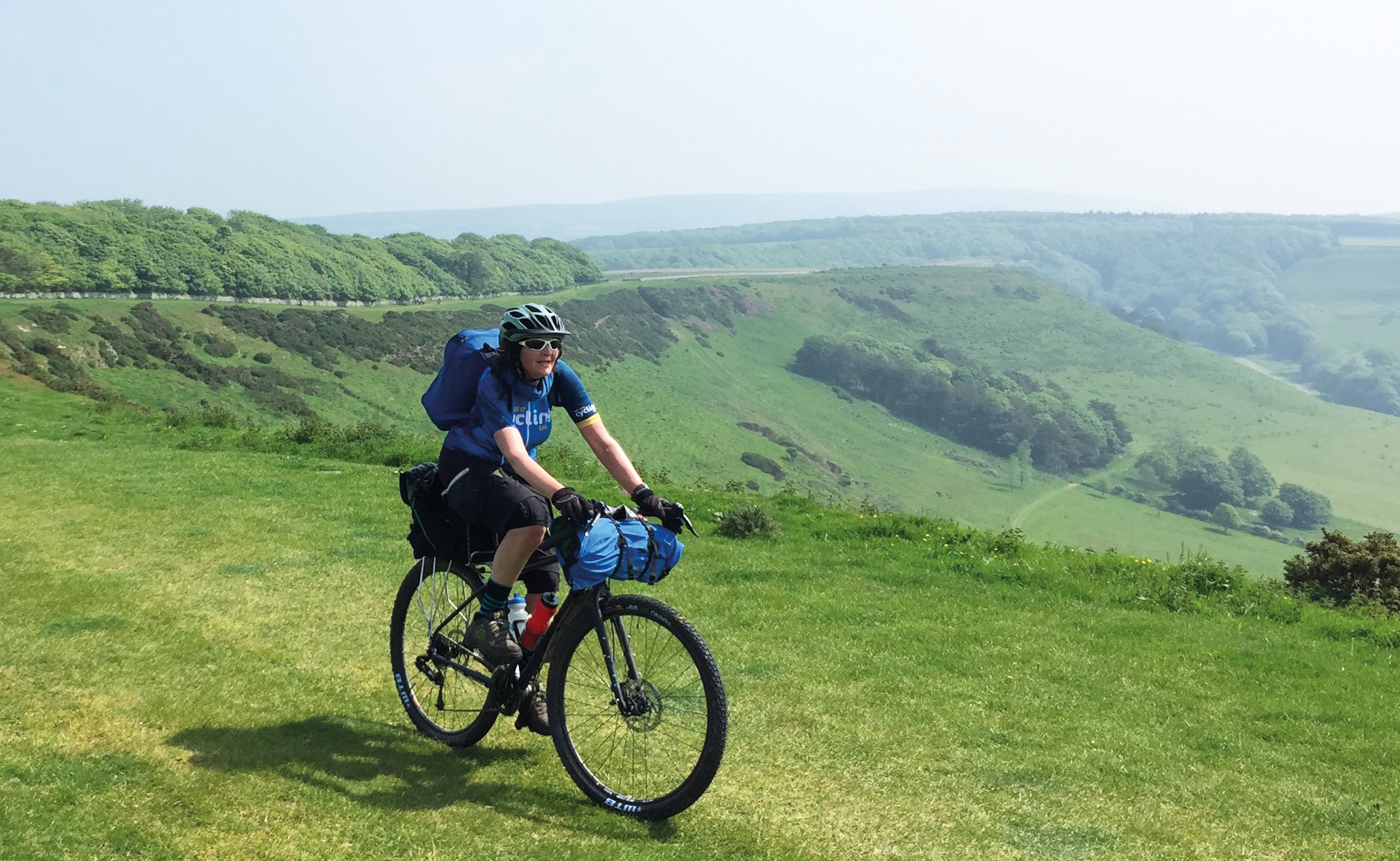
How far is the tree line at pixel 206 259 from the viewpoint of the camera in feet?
317

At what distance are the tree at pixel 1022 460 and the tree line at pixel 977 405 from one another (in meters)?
0.50

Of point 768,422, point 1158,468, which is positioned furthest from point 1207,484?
point 768,422

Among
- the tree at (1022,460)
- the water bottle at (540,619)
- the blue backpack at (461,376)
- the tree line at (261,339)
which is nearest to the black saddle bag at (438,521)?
the blue backpack at (461,376)

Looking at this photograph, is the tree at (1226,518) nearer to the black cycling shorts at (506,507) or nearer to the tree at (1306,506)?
the tree at (1306,506)

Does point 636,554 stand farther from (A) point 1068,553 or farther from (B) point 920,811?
(A) point 1068,553

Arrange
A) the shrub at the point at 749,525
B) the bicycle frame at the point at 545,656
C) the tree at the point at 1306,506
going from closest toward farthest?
the bicycle frame at the point at 545,656 → the shrub at the point at 749,525 → the tree at the point at 1306,506

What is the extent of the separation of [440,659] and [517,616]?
1052 millimetres

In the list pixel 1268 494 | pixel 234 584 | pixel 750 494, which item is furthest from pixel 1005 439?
pixel 234 584

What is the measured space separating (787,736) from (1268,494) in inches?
6752

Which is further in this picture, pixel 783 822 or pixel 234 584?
pixel 234 584

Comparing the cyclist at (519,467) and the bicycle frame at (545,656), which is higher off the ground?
the cyclist at (519,467)

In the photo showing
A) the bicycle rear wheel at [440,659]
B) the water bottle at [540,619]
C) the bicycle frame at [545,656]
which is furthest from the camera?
the bicycle rear wheel at [440,659]

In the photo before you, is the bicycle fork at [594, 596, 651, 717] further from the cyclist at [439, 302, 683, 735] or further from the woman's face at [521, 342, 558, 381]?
the woman's face at [521, 342, 558, 381]

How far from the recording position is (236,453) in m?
20.9
